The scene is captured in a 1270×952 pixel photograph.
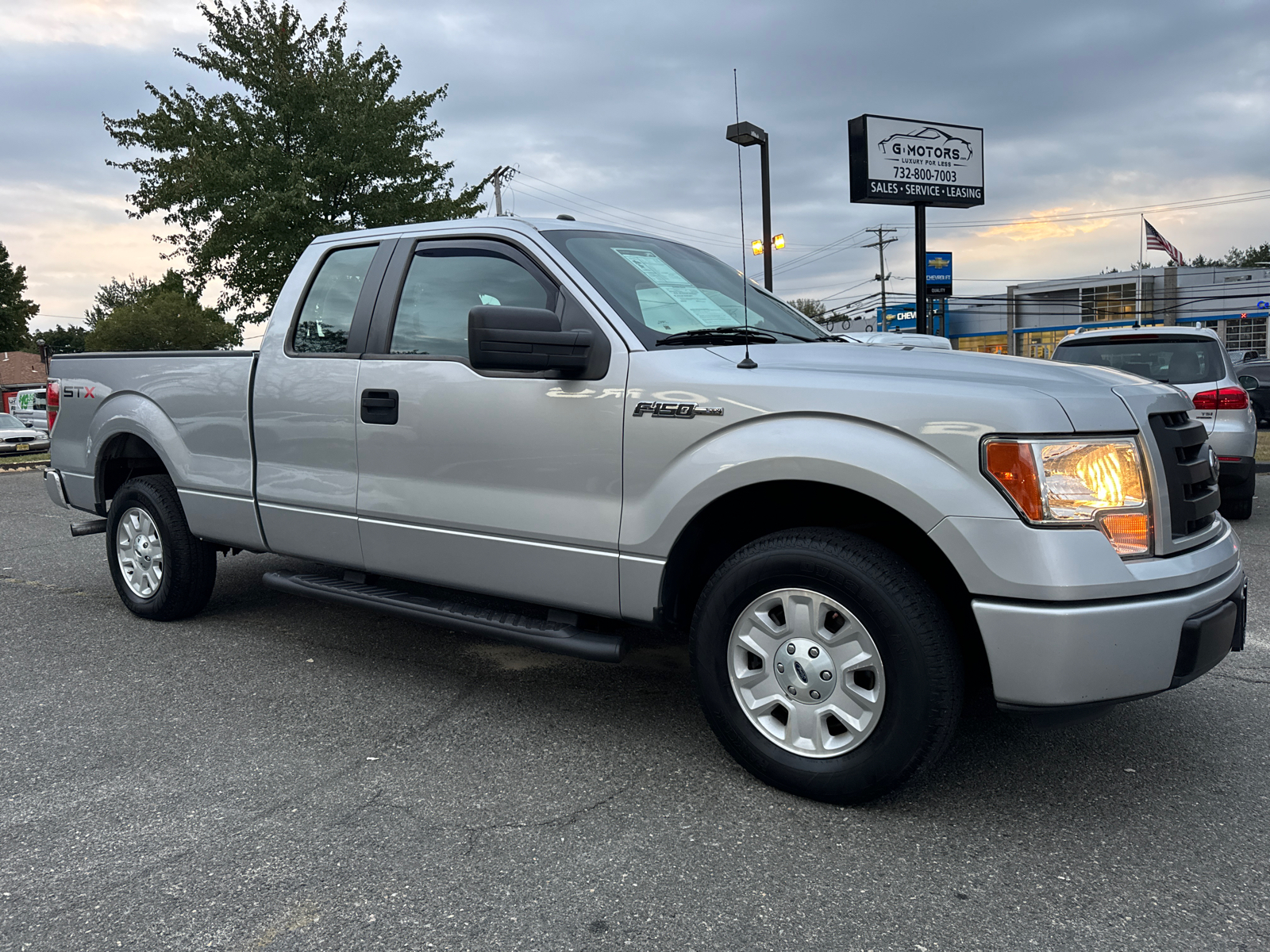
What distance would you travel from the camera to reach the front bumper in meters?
2.62

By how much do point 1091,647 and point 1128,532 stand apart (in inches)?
13.6

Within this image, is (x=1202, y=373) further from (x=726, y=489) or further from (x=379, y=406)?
(x=379, y=406)

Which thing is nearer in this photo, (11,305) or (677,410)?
(677,410)

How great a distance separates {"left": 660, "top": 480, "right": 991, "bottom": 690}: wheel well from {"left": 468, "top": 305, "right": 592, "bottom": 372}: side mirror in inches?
27.9

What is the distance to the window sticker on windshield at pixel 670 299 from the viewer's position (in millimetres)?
3590

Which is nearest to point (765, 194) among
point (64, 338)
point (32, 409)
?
point (32, 409)

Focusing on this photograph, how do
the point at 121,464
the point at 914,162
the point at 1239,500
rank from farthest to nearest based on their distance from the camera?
the point at 914,162 < the point at 1239,500 < the point at 121,464

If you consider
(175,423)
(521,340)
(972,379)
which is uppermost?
(521,340)

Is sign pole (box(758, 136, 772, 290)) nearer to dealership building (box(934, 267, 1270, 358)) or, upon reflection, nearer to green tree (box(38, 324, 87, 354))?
dealership building (box(934, 267, 1270, 358))

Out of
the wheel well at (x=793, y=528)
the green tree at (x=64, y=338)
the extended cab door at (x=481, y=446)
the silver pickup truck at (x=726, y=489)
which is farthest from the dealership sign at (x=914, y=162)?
the green tree at (x=64, y=338)

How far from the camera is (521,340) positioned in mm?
3217

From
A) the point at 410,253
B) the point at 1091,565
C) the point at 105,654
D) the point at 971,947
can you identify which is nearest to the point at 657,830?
the point at 971,947

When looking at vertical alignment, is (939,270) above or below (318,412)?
above

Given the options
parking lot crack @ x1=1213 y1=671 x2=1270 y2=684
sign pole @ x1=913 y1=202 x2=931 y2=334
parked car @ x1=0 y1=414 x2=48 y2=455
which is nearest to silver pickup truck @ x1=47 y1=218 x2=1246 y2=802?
parking lot crack @ x1=1213 y1=671 x2=1270 y2=684
